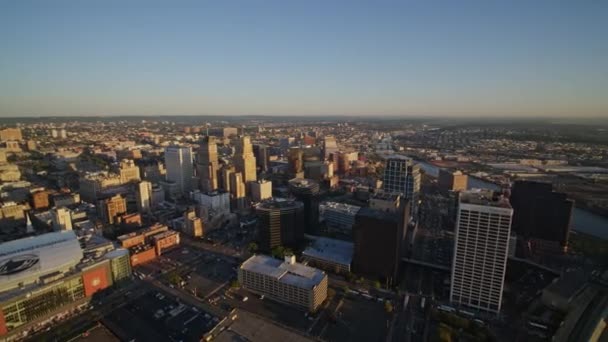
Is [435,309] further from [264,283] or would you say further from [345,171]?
[345,171]

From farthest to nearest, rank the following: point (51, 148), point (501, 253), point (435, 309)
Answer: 1. point (51, 148)
2. point (435, 309)
3. point (501, 253)

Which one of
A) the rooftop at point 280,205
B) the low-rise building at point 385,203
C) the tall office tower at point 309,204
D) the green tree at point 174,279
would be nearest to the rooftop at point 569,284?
the low-rise building at point 385,203

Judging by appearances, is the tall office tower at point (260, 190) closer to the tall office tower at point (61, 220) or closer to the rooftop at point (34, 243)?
the tall office tower at point (61, 220)

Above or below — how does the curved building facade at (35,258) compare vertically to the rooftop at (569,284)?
above

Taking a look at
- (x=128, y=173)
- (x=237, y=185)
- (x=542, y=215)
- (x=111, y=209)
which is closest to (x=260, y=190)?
(x=237, y=185)

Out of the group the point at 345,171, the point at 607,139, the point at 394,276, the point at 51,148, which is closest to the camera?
the point at 394,276

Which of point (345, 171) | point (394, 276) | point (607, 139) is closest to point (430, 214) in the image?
point (394, 276)
